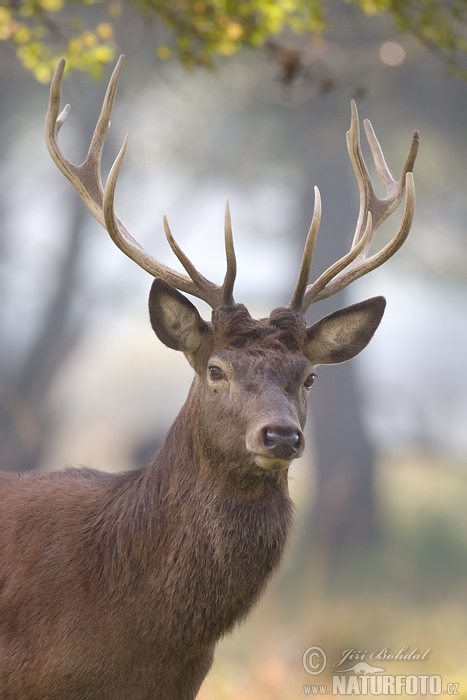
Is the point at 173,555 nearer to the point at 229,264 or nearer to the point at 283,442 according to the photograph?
the point at 283,442

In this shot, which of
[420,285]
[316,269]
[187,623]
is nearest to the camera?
[187,623]

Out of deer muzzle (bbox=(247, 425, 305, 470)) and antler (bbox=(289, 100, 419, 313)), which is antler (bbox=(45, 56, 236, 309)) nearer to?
antler (bbox=(289, 100, 419, 313))

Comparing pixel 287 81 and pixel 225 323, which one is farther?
pixel 287 81

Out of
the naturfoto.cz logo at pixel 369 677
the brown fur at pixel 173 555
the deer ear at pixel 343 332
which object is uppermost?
the deer ear at pixel 343 332

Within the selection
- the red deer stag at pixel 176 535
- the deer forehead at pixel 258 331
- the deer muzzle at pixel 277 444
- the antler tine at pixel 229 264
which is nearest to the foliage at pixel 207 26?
the red deer stag at pixel 176 535

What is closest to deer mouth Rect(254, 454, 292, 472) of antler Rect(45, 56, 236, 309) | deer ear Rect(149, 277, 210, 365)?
deer ear Rect(149, 277, 210, 365)

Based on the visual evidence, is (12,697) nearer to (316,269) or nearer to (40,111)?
(316,269)

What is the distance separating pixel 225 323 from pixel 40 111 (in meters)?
15.0

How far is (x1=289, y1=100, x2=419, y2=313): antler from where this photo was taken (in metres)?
4.68

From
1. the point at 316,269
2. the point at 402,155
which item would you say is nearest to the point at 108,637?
the point at 316,269

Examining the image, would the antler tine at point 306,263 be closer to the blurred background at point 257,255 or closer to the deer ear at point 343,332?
the deer ear at point 343,332

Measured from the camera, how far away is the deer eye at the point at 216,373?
4.45 m

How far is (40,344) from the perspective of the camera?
17.0 m

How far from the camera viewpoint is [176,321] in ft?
15.2
